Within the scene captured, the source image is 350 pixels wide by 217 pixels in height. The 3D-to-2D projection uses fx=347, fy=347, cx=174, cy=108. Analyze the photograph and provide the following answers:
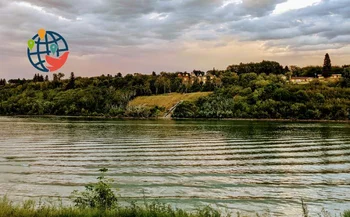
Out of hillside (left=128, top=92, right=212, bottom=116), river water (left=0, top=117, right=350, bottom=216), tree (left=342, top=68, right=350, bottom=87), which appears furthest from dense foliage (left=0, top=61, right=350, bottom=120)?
river water (left=0, top=117, right=350, bottom=216)

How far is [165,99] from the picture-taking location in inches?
7072

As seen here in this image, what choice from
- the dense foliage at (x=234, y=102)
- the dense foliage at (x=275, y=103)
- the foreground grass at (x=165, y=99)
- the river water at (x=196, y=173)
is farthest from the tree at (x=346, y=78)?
the river water at (x=196, y=173)

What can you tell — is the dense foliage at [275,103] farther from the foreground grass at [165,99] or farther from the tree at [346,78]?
the foreground grass at [165,99]

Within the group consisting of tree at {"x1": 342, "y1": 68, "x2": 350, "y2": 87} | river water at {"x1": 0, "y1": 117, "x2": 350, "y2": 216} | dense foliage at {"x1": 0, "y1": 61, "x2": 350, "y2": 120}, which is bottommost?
river water at {"x1": 0, "y1": 117, "x2": 350, "y2": 216}

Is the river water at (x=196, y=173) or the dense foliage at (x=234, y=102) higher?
the dense foliage at (x=234, y=102)

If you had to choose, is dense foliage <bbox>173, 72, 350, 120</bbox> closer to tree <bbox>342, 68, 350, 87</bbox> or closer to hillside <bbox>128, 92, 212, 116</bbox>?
tree <bbox>342, 68, 350, 87</bbox>

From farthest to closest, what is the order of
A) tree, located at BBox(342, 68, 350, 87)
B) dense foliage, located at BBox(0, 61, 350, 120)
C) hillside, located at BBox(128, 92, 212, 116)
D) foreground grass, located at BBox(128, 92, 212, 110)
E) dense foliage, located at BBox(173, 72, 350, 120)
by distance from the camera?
foreground grass, located at BBox(128, 92, 212, 110) < hillside, located at BBox(128, 92, 212, 116) < tree, located at BBox(342, 68, 350, 87) < dense foliage, located at BBox(0, 61, 350, 120) < dense foliage, located at BBox(173, 72, 350, 120)

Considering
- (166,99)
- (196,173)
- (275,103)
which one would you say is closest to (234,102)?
(275,103)

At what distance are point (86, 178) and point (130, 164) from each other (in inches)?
288

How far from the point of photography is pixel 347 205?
69.4ft

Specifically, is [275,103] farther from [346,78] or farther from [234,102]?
[346,78]

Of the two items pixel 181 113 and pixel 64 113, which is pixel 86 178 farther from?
pixel 64 113

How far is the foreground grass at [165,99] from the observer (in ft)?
563

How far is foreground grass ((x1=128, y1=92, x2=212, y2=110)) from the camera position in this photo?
17162 centimetres
